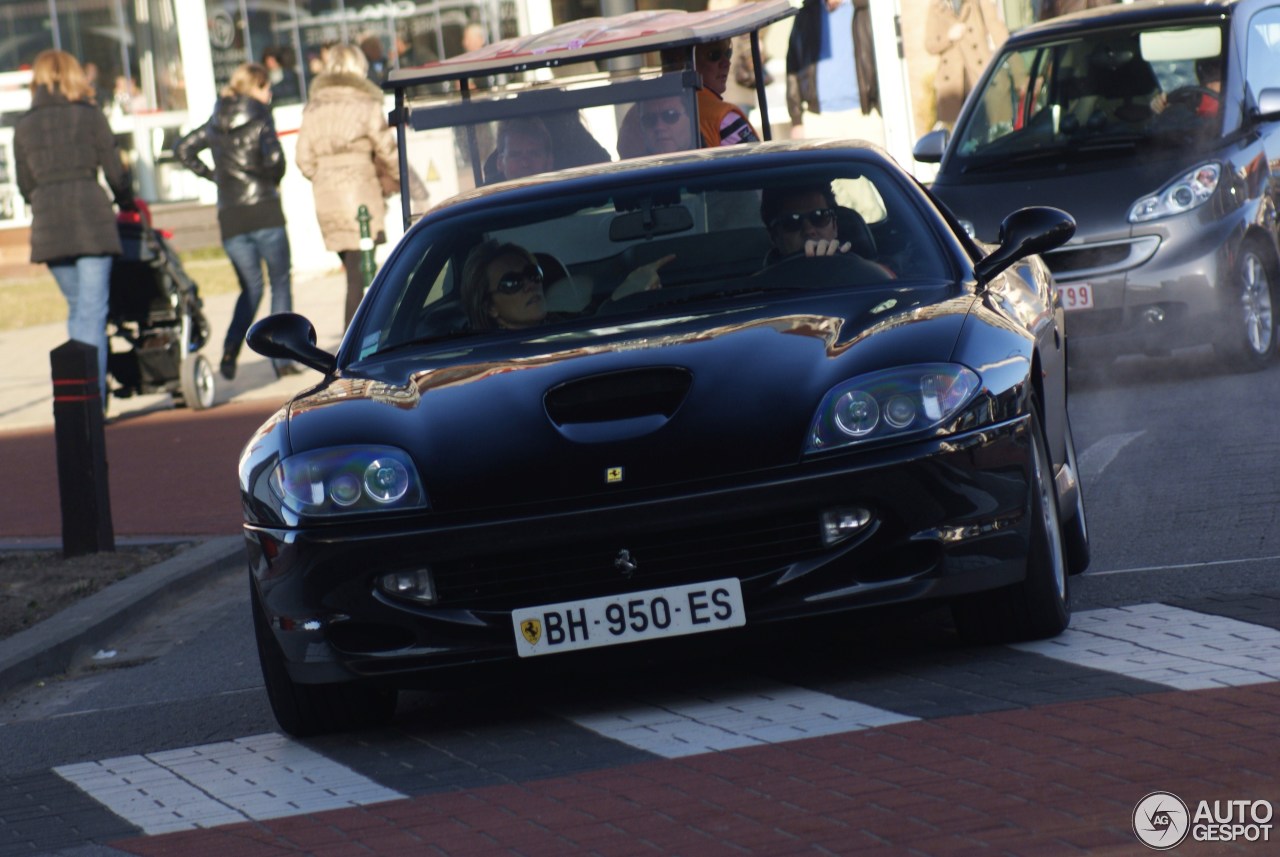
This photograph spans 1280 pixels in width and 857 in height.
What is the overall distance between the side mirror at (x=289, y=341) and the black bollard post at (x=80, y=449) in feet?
10.7

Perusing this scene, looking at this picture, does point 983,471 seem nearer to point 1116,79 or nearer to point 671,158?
point 671,158

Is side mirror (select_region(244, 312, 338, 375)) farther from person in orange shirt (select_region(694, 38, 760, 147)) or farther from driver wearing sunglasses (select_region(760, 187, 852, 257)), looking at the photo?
person in orange shirt (select_region(694, 38, 760, 147))

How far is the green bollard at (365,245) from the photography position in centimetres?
1675

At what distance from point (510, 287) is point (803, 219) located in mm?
872

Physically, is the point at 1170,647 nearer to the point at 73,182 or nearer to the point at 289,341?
the point at 289,341

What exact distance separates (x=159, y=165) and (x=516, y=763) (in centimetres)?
2843

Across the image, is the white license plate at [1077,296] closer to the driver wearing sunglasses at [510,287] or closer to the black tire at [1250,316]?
the black tire at [1250,316]

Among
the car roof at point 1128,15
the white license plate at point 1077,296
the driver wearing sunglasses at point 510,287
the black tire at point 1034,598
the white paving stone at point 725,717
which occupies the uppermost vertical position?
the car roof at point 1128,15

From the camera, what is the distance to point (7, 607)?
30.0ft

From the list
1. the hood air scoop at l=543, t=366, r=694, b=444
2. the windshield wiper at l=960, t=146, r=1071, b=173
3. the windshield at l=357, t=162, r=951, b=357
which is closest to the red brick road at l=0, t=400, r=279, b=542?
the windshield at l=357, t=162, r=951, b=357

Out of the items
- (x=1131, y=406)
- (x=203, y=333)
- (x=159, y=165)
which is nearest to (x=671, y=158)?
(x=1131, y=406)

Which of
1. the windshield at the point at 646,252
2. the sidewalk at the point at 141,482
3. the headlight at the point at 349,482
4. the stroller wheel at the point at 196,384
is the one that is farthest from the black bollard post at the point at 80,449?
the stroller wheel at the point at 196,384

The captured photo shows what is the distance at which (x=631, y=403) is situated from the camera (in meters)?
5.78

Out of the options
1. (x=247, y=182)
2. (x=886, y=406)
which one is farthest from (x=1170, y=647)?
(x=247, y=182)
